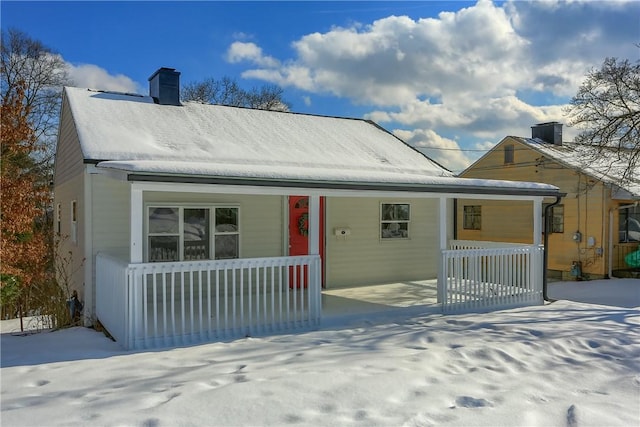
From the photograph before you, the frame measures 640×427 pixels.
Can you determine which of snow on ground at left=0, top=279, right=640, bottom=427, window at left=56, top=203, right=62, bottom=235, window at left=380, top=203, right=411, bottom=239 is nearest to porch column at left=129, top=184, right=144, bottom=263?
snow on ground at left=0, top=279, right=640, bottom=427

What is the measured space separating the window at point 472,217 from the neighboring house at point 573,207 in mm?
79

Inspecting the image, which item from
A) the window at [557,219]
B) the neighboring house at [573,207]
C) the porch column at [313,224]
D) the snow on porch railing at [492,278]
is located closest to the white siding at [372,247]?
the snow on porch railing at [492,278]

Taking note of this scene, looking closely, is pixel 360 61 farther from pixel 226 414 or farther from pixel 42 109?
pixel 42 109

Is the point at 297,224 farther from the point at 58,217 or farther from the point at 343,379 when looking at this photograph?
the point at 58,217

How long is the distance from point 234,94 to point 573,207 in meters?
19.9

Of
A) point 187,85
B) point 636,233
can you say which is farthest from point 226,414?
point 187,85

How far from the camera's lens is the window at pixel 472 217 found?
19859mm

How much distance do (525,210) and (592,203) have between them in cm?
218

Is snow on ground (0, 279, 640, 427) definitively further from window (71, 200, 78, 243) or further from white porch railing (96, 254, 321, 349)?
window (71, 200, 78, 243)

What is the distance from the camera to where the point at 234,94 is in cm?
2947

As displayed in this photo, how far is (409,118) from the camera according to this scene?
22625 mm

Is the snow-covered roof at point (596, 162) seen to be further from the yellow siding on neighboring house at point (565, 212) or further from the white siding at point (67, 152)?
the white siding at point (67, 152)

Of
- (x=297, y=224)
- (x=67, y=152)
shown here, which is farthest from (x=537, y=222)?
(x=67, y=152)

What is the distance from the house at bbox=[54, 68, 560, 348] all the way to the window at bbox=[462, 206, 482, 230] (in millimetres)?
7167
